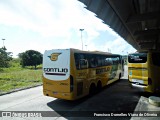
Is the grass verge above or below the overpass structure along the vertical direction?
below

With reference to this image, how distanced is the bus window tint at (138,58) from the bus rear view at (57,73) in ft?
16.4

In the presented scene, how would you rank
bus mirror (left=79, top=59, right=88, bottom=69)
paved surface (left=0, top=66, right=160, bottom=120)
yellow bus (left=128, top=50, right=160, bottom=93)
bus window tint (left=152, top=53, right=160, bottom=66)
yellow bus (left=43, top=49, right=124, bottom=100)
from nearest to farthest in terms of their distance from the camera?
paved surface (left=0, top=66, right=160, bottom=120)
yellow bus (left=43, top=49, right=124, bottom=100)
bus mirror (left=79, top=59, right=88, bottom=69)
yellow bus (left=128, top=50, right=160, bottom=93)
bus window tint (left=152, top=53, right=160, bottom=66)

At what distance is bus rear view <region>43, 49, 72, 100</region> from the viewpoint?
8.97 m

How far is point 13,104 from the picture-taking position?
974 centimetres

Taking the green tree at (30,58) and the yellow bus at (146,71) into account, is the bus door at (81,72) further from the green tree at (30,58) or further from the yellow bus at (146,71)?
the green tree at (30,58)

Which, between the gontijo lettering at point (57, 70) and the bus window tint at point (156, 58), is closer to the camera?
the gontijo lettering at point (57, 70)

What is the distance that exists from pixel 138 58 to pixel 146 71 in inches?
42.0

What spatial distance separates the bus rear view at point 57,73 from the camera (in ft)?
29.4

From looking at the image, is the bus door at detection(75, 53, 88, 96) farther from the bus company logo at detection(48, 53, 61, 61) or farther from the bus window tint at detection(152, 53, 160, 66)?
the bus window tint at detection(152, 53, 160, 66)

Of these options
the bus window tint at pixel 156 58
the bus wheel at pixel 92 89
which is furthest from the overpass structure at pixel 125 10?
the bus wheel at pixel 92 89

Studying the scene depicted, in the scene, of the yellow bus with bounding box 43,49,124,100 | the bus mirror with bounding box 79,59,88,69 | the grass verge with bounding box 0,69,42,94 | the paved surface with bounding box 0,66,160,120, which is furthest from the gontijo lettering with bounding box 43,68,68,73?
the grass verge with bounding box 0,69,42,94

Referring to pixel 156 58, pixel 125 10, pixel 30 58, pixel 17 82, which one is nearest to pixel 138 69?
pixel 156 58

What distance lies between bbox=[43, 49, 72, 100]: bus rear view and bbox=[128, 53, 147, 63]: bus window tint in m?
5.01

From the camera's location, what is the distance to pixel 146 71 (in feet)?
34.8
